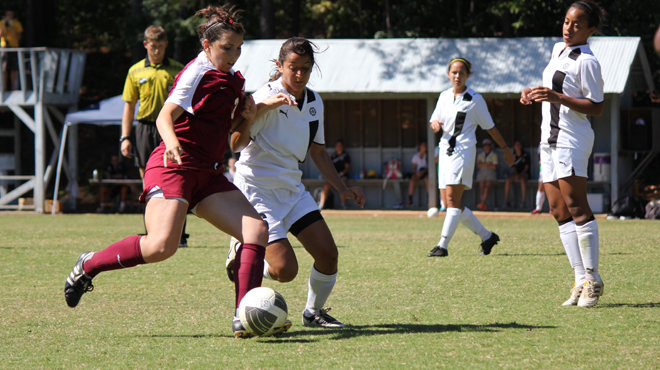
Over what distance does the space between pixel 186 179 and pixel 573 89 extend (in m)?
2.99

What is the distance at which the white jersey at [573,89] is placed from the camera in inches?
227

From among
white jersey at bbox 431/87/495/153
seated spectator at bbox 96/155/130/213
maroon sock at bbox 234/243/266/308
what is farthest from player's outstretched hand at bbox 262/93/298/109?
seated spectator at bbox 96/155/130/213

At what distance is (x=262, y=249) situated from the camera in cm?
466

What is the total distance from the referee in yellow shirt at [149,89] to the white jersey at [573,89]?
192 inches

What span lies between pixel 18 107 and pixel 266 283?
15014mm

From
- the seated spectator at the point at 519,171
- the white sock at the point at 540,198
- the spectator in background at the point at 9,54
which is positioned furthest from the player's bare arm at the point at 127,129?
the spectator in background at the point at 9,54

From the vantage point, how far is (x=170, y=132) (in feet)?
14.7

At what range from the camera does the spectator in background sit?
19.7m

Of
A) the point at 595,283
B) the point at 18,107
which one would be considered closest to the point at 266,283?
the point at 595,283

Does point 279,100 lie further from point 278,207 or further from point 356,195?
point 356,195

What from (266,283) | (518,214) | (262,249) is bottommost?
(518,214)

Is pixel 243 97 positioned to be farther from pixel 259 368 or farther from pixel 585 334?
pixel 585 334

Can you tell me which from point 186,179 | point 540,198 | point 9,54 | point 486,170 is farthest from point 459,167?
point 9,54

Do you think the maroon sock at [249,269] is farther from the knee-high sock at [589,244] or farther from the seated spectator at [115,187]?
the seated spectator at [115,187]
